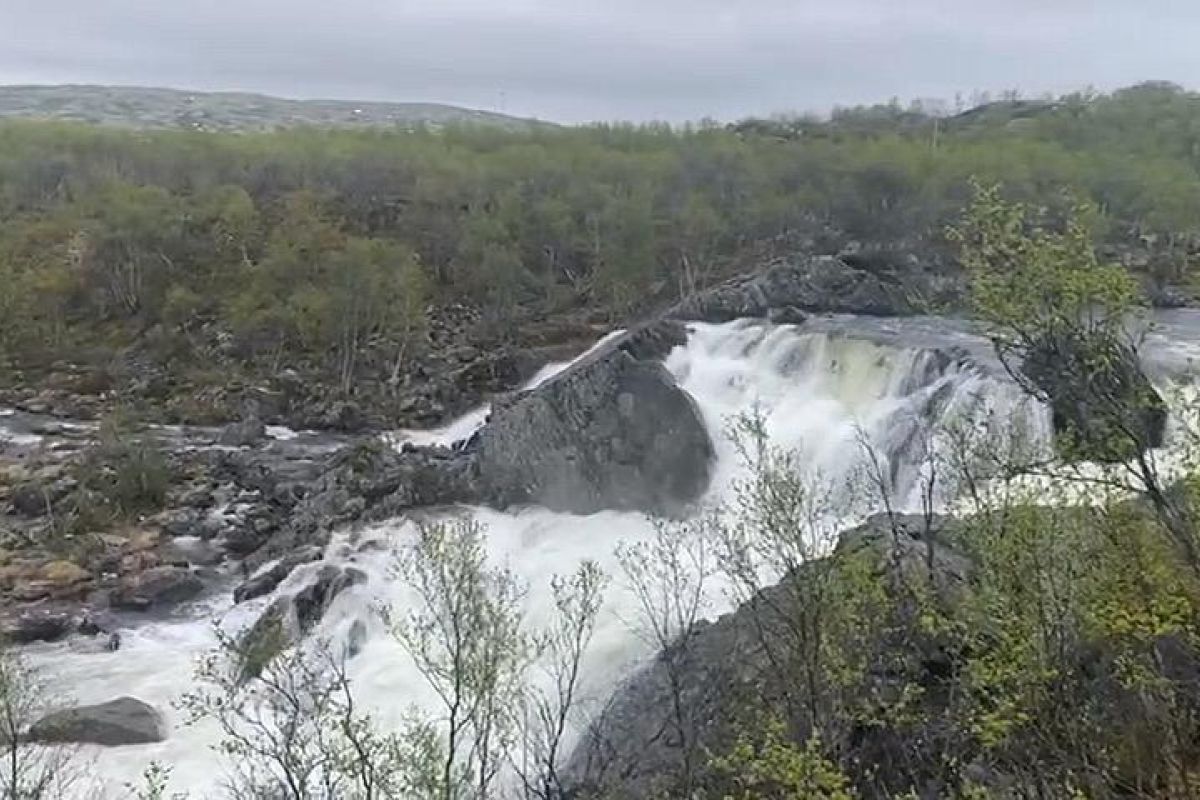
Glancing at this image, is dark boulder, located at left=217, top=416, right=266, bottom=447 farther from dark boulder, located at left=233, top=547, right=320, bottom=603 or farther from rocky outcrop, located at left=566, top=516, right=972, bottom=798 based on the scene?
rocky outcrop, located at left=566, top=516, right=972, bottom=798

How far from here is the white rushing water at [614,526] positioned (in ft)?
77.7

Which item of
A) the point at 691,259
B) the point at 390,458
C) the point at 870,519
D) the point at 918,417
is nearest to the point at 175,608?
the point at 390,458

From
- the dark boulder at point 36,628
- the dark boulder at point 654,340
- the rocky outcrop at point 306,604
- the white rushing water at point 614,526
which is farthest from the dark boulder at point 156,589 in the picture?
the dark boulder at point 654,340

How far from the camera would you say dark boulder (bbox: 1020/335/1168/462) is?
1133cm

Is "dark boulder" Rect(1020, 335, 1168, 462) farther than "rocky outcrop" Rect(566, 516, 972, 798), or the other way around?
"rocky outcrop" Rect(566, 516, 972, 798)

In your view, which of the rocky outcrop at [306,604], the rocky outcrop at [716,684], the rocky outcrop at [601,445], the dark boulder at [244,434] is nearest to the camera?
the rocky outcrop at [716,684]

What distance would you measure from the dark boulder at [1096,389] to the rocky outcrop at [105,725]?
17814 millimetres

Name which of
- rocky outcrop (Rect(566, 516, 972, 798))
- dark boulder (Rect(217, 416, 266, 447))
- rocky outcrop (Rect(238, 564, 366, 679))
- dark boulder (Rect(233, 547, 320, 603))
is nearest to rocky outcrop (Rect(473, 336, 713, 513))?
dark boulder (Rect(233, 547, 320, 603))

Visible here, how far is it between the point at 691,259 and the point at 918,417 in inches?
1399

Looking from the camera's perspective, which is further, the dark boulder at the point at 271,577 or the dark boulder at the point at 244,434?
the dark boulder at the point at 244,434

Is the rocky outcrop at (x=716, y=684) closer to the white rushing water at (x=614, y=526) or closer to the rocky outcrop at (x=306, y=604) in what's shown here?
the white rushing water at (x=614, y=526)

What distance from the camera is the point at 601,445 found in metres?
36.0

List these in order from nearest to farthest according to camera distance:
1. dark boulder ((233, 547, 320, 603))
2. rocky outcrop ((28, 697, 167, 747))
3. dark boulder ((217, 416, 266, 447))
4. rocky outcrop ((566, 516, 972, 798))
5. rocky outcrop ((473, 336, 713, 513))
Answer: rocky outcrop ((566, 516, 972, 798)) → rocky outcrop ((28, 697, 167, 747)) → dark boulder ((233, 547, 320, 603)) → rocky outcrop ((473, 336, 713, 513)) → dark boulder ((217, 416, 266, 447))

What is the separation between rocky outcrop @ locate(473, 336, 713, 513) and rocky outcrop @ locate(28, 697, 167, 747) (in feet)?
43.0
